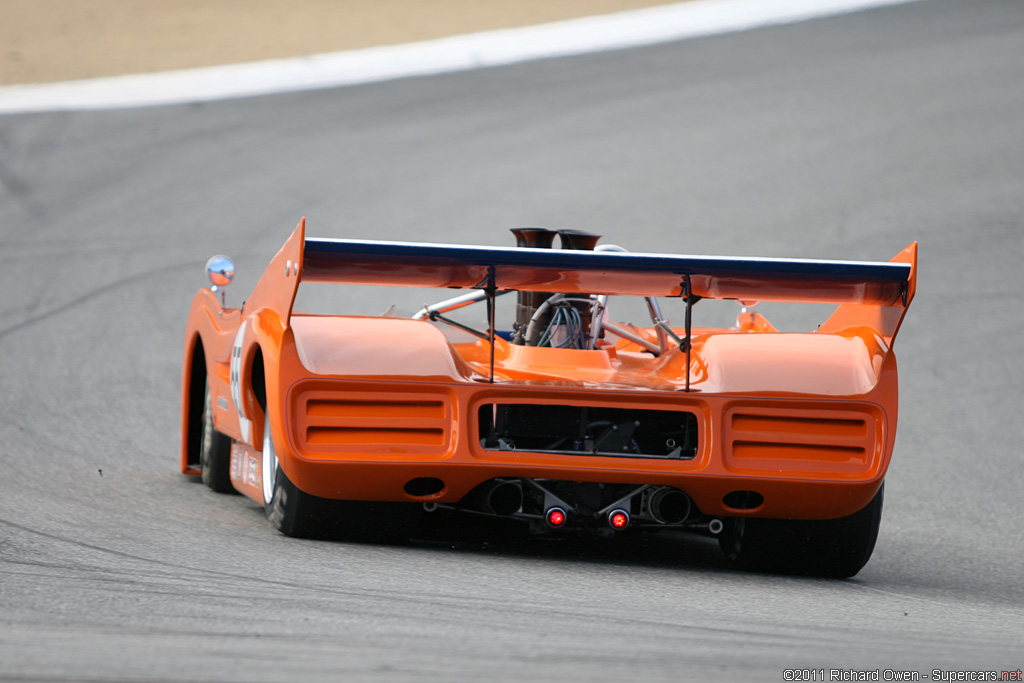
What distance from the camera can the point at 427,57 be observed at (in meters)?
20.6

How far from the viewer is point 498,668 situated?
103 inches

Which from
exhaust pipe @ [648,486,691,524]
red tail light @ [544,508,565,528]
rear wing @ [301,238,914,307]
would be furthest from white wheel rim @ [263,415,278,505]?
exhaust pipe @ [648,486,691,524]

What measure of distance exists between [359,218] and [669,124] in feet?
19.2

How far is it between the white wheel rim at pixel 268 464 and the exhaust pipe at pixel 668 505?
1.34 m

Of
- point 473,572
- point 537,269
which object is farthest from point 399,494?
point 537,269

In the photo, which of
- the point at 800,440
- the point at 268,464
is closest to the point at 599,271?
the point at 800,440

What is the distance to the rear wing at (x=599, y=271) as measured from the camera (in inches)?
162

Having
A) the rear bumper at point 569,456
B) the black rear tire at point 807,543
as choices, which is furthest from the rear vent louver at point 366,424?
the black rear tire at point 807,543

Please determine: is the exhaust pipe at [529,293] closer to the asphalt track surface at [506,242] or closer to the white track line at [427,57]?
the asphalt track surface at [506,242]

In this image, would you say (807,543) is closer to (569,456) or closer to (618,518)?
(618,518)

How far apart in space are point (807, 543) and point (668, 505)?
59cm

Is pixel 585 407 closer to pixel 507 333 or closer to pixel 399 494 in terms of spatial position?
pixel 399 494

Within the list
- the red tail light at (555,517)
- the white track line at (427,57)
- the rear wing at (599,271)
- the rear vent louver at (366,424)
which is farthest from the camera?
the white track line at (427,57)

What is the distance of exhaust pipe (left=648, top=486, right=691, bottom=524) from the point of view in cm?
438
